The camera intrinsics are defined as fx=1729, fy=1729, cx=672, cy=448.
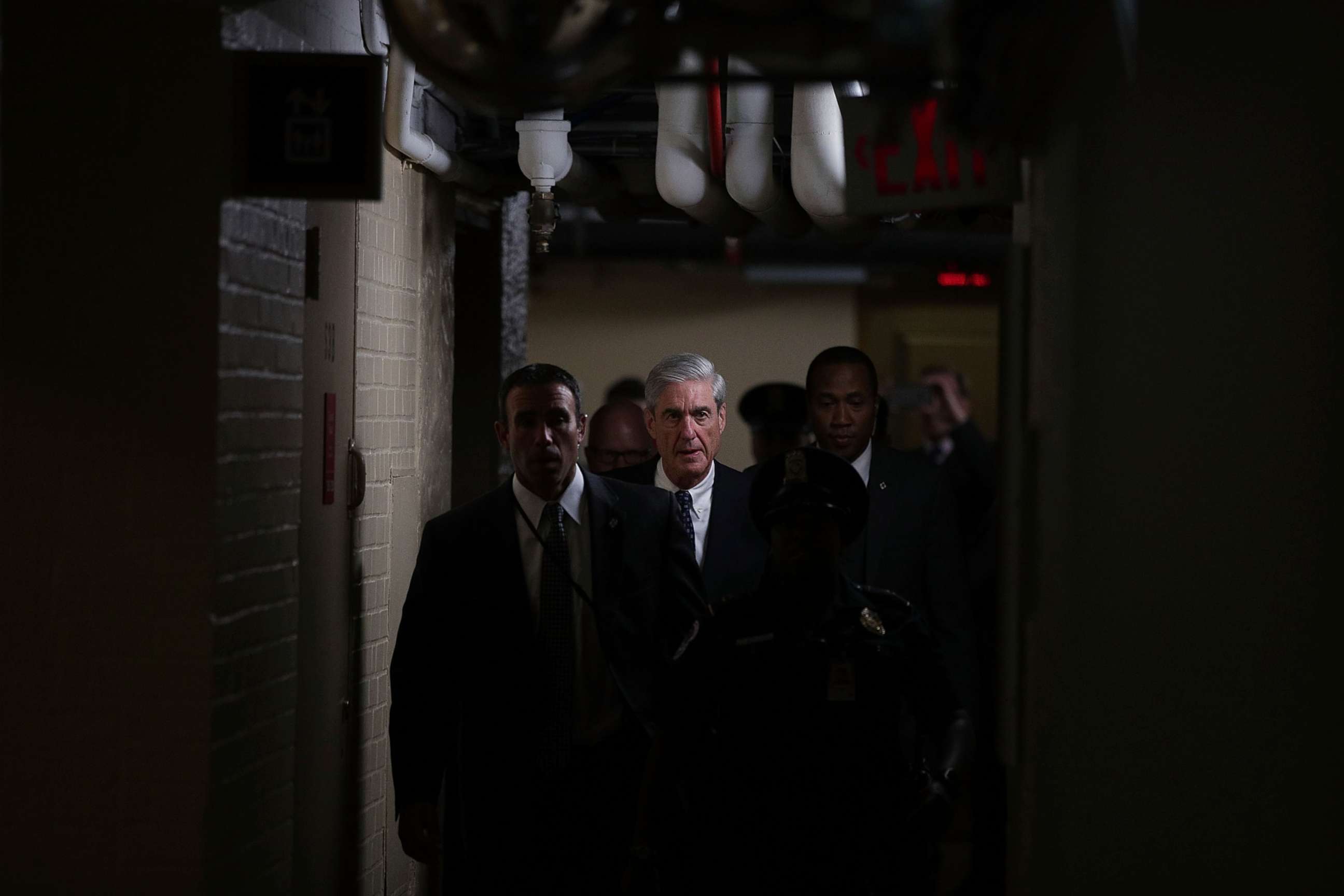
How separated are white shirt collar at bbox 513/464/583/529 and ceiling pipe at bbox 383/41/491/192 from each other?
955mm

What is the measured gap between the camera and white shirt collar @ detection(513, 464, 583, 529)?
161 inches

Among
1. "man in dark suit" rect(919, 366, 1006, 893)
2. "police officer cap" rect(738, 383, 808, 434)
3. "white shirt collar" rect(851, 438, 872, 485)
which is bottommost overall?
"man in dark suit" rect(919, 366, 1006, 893)

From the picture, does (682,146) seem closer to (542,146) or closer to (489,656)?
(542,146)

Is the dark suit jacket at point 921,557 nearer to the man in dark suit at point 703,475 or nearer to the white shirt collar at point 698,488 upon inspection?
the man in dark suit at point 703,475

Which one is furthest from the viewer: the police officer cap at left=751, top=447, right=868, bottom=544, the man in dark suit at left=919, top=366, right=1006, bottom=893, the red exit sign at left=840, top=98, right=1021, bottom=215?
the man in dark suit at left=919, top=366, right=1006, bottom=893

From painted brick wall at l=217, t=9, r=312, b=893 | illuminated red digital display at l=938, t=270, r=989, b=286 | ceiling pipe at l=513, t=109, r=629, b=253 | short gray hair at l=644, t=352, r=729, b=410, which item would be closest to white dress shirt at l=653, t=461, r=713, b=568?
short gray hair at l=644, t=352, r=729, b=410

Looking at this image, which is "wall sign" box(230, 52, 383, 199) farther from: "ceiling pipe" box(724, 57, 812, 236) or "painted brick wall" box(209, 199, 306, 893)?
"ceiling pipe" box(724, 57, 812, 236)

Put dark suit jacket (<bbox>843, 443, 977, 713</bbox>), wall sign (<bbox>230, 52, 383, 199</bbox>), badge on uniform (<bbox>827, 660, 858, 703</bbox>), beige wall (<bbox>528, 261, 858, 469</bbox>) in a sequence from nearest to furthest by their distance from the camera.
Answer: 1. wall sign (<bbox>230, 52, 383, 199</bbox>)
2. badge on uniform (<bbox>827, 660, 858, 703</bbox>)
3. dark suit jacket (<bbox>843, 443, 977, 713</bbox>)
4. beige wall (<bbox>528, 261, 858, 469</bbox>)

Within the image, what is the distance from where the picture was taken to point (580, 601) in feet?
13.1

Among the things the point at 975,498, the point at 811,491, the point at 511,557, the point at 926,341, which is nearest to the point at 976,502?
the point at 975,498

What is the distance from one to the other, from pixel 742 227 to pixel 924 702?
2.50 m

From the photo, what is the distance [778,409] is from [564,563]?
1.92 meters

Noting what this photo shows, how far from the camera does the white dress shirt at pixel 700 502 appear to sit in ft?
15.2

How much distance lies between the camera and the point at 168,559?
3031 millimetres
